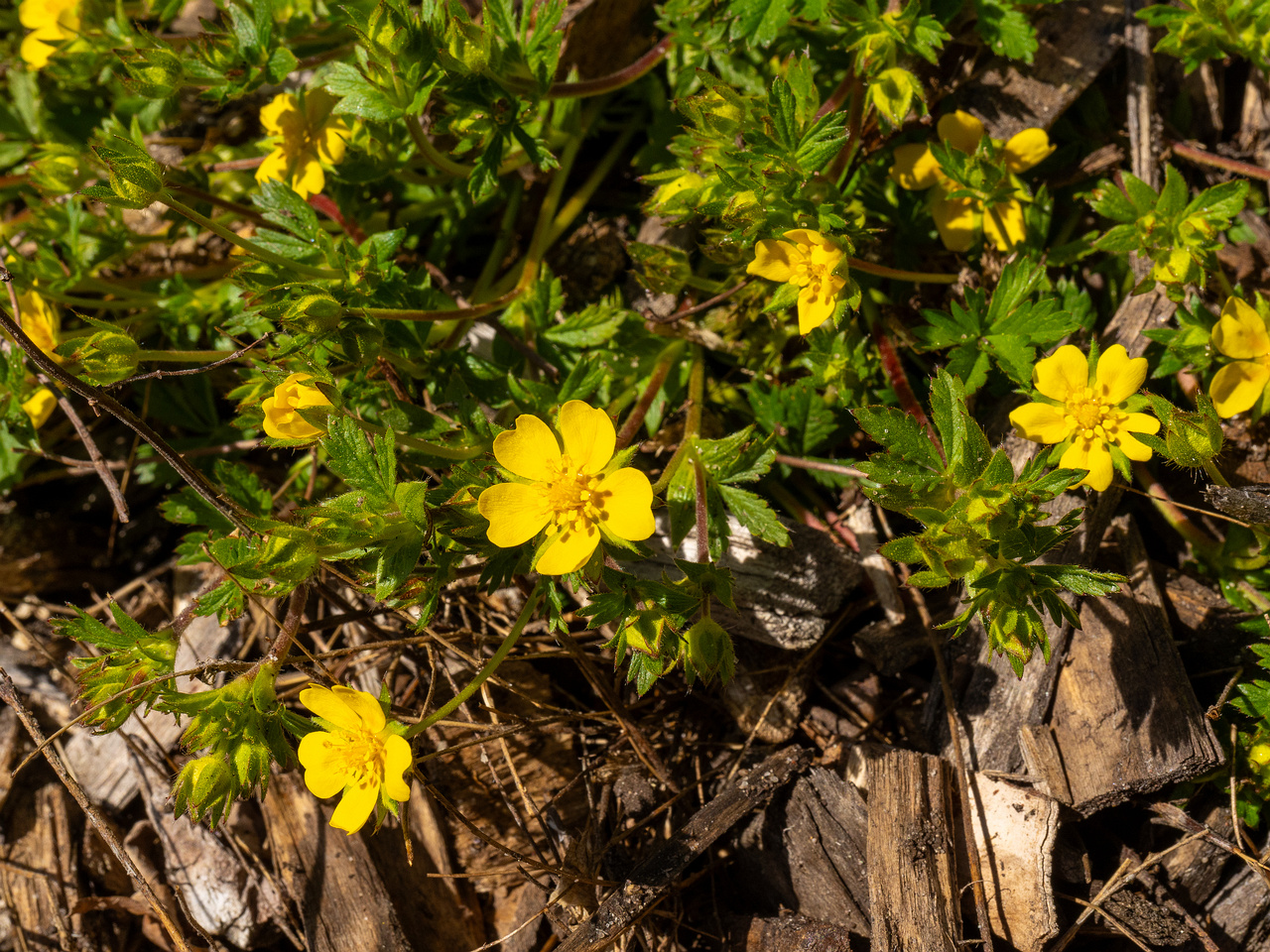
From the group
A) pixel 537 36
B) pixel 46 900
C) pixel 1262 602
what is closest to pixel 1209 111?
pixel 1262 602

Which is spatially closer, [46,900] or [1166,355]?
[1166,355]

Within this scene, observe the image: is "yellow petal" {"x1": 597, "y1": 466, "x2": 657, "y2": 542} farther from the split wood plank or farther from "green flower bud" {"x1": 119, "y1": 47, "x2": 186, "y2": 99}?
"green flower bud" {"x1": 119, "y1": 47, "x2": 186, "y2": 99}

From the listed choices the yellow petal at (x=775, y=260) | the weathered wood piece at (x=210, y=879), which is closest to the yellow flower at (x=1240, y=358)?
the yellow petal at (x=775, y=260)

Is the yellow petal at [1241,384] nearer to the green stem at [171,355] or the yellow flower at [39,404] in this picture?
the green stem at [171,355]

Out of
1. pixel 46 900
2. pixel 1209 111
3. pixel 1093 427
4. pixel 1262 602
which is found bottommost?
pixel 46 900

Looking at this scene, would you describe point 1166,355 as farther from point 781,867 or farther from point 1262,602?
point 781,867

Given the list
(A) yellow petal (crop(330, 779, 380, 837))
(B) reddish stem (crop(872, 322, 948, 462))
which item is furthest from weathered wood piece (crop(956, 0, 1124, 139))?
(A) yellow petal (crop(330, 779, 380, 837))
